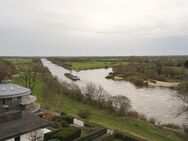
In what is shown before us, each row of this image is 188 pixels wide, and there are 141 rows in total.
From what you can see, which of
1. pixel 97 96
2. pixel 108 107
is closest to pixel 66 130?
pixel 108 107

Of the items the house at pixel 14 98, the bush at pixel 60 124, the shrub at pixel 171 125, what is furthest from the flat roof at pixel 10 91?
the shrub at pixel 171 125

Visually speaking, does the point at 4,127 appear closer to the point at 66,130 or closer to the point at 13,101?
the point at 66,130

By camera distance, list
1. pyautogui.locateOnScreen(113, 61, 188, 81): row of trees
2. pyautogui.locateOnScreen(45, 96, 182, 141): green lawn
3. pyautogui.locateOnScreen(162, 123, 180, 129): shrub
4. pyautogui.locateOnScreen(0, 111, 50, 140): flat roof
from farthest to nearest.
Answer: pyautogui.locateOnScreen(113, 61, 188, 81): row of trees
pyautogui.locateOnScreen(162, 123, 180, 129): shrub
pyautogui.locateOnScreen(45, 96, 182, 141): green lawn
pyautogui.locateOnScreen(0, 111, 50, 140): flat roof

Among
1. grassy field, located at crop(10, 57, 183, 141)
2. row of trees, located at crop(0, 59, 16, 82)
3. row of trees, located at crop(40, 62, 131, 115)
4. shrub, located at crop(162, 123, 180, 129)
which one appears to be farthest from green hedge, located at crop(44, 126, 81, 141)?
row of trees, located at crop(0, 59, 16, 82)

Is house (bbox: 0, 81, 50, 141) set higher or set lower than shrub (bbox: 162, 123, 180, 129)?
higher

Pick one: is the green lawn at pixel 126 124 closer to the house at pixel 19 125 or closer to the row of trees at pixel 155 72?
A: the house at pixel 19 125

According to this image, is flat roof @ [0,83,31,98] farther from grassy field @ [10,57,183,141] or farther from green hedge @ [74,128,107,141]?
green hedge @ [74,128,107,141]

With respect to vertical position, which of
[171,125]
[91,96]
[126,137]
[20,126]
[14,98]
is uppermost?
[14,98]

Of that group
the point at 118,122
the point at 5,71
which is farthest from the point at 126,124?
the point at 5,71

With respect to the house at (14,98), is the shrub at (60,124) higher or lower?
lower

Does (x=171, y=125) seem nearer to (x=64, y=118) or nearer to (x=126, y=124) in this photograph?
(x=126, y=124)
